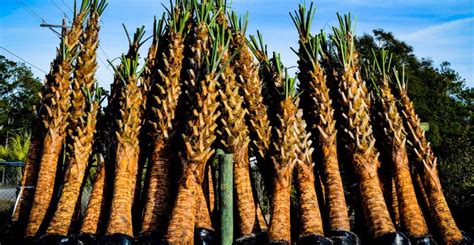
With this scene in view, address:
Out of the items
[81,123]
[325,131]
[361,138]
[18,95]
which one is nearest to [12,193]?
[81,123]

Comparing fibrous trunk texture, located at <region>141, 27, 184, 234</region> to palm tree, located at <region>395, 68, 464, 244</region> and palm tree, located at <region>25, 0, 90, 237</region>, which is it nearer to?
palm tree, located at <region>25, 0, 90, 237</region>

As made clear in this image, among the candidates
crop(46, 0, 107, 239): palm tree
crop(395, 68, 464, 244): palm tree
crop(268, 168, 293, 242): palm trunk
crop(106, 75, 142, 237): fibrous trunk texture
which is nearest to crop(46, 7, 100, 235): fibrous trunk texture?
crop(46, 0, 107, 239): palm tree

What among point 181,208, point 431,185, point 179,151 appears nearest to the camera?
point 181,208

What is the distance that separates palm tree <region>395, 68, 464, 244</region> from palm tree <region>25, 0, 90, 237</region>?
12.0ft

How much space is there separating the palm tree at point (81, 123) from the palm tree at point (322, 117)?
2.26m

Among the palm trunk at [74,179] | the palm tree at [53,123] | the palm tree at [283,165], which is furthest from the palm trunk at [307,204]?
the palm tree at [53,123]

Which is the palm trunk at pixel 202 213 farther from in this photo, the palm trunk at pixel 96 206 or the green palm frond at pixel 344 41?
the green palm frond at pixel 344 41

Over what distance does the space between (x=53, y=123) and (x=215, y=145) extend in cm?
169

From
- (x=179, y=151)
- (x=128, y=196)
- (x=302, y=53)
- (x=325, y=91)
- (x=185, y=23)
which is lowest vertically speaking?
(x=128, y=196)

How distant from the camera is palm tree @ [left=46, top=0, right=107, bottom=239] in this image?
3602mm

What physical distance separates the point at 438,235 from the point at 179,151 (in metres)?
2.64

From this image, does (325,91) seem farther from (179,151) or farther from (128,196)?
(128,196)

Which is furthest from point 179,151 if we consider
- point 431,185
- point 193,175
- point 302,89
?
point 431,185

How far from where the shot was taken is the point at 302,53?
4492 mm
